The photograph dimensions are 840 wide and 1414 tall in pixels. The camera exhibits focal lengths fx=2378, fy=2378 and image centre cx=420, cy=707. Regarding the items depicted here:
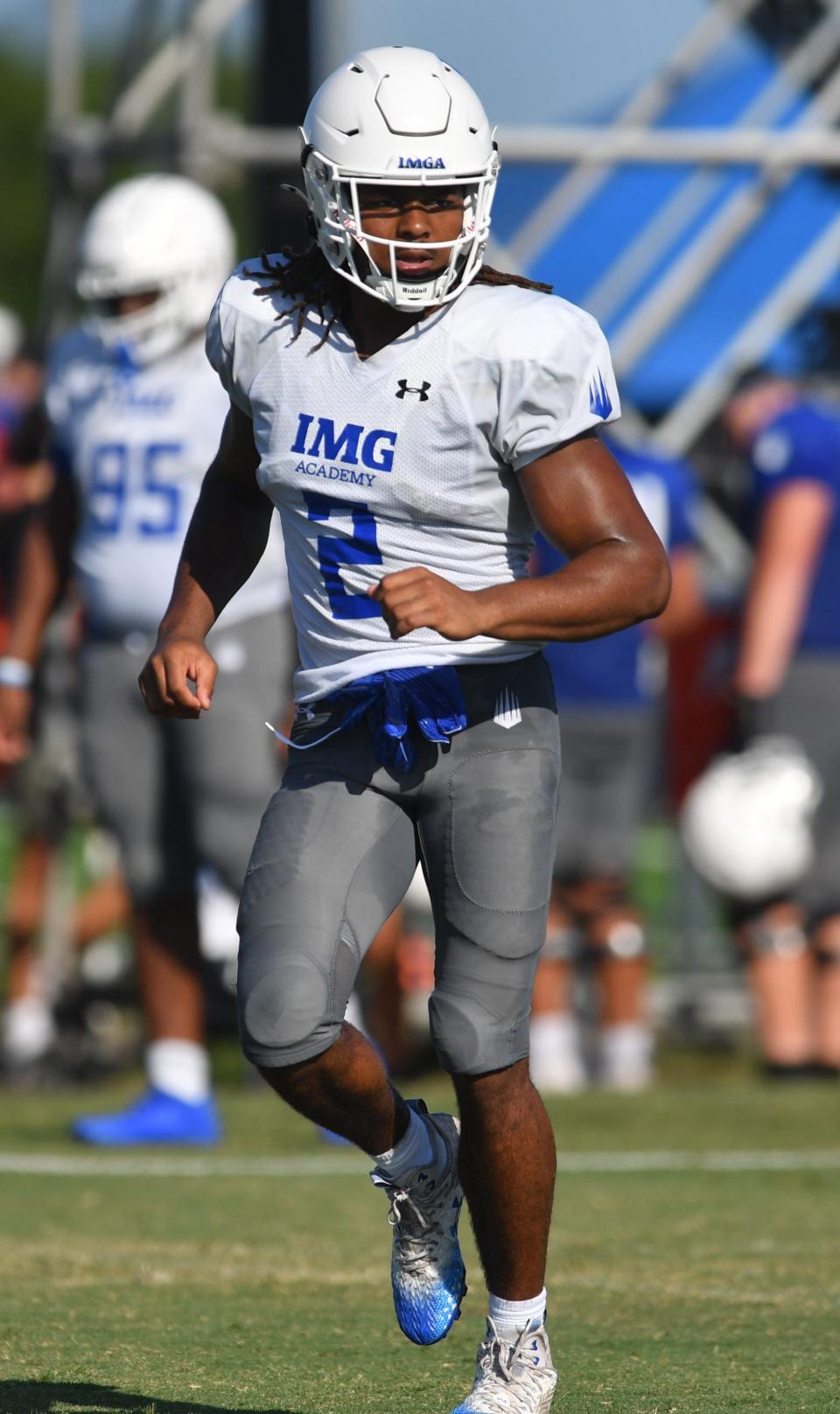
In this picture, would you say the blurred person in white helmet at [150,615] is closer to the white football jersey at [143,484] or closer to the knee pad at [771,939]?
the white football jersey at [143,484]

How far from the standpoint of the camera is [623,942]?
7.29m

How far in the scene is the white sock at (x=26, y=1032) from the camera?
7.69m

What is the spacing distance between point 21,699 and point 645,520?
313 cm

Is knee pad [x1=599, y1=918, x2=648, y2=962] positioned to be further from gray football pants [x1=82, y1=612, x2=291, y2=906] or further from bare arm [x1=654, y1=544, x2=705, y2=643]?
gray football pants [x1=82, y1=612, x2=291, y2=906]

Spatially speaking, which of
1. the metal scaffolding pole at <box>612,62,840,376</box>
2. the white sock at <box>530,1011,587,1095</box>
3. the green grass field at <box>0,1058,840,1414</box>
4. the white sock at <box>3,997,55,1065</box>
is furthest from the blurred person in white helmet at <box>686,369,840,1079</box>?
the white sock at <box>3,997,55,1065</box>

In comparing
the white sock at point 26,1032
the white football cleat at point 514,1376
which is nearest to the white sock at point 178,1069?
the white sock at point 26,1032

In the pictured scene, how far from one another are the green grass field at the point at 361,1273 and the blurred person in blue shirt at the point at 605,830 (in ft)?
1.66

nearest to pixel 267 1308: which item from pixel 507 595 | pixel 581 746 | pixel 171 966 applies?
pixel 507 595

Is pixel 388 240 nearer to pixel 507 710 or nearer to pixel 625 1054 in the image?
pixel 507 710

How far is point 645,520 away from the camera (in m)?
3.34

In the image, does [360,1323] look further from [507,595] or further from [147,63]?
[147,63]

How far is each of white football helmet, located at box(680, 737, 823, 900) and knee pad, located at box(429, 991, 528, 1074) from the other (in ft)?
12.4

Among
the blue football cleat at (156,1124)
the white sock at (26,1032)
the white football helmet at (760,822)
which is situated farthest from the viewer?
the white sock at (26,1032)

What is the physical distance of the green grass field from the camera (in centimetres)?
354
